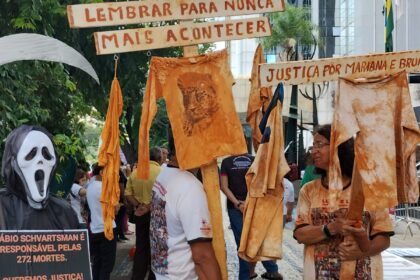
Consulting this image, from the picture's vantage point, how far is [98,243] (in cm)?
799

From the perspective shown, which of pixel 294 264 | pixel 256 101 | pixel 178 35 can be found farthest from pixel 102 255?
pixel 178 35

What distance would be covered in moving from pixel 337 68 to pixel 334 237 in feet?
3.23

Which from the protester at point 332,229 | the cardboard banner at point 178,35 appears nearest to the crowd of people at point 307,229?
the protester at point 332,229

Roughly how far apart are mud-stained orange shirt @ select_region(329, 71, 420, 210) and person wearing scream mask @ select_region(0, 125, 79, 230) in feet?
5.02

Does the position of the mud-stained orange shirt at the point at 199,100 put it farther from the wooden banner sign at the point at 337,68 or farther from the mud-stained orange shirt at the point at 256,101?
the mud-stained orange shirt at the point at 256,101

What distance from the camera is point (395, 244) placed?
1308 cm

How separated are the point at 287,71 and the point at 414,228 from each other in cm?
1231

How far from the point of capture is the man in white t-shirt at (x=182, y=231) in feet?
12.4

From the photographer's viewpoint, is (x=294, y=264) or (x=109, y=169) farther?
(x=294, y=264)

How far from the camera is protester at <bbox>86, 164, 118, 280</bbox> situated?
7824 millimetres

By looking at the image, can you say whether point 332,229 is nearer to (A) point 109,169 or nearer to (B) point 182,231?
(B) point 182,231

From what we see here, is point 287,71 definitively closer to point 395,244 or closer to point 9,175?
point 9,175

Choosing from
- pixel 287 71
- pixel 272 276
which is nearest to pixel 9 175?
pixel 287 71

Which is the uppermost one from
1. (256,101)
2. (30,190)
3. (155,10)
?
(155,10)
